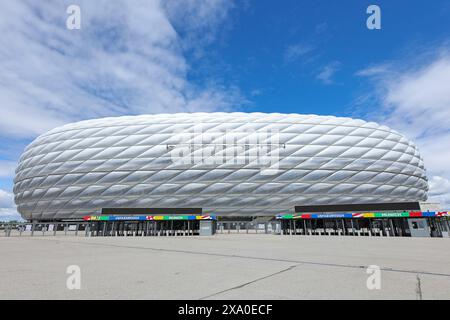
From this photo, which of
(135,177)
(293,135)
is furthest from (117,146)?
(293,135)

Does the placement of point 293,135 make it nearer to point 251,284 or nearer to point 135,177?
point 135,177

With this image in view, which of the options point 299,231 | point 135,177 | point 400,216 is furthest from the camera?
point 135,177

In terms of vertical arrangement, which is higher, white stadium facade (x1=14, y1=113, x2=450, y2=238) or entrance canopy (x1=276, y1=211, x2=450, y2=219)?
white stadium facade (x1=14, y1=113, x2=450, y2=238)

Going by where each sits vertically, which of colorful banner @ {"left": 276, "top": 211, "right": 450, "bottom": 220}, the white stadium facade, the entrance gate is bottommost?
the entrance gate

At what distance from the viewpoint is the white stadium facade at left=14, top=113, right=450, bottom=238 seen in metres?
39.9

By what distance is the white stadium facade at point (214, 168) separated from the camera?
39.9 meters

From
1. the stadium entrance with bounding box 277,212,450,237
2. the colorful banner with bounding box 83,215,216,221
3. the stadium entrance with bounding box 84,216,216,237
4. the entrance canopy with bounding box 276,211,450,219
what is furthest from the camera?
the stadium entrance with bounding box 84,216,216,237

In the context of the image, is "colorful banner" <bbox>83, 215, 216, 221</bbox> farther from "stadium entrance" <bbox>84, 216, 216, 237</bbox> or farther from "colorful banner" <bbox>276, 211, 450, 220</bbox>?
"colorful banner" <bbox>276, 211, 450, 220</bbox>

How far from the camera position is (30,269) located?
18.5 feet

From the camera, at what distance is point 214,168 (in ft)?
132

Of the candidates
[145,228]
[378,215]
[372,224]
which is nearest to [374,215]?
[378,215]

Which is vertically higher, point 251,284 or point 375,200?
point 375,200

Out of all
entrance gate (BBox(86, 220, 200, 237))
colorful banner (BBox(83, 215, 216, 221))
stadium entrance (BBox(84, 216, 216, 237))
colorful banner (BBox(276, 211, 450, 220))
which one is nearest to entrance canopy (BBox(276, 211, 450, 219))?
colorful banner (BBox(276, 211, 450, 220))
